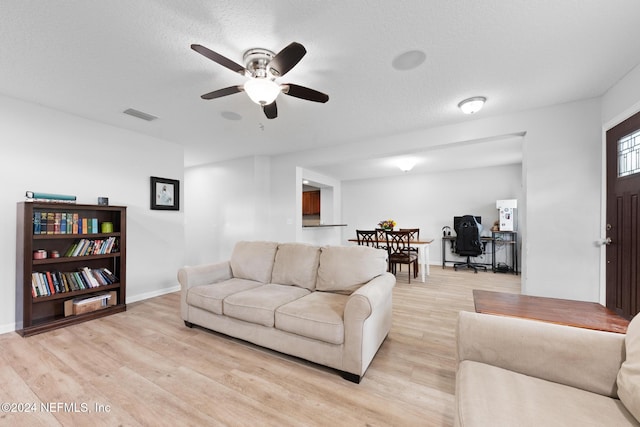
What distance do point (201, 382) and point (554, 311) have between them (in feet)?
7.87

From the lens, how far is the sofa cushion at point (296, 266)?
2580mm

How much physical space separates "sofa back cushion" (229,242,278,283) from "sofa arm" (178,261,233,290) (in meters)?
0.10

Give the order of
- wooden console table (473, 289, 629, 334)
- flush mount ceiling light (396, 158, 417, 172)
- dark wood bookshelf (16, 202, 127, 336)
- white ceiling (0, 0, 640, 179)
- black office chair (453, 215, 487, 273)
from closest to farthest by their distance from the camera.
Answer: wooden console table (473, 289, 629, 334) < white ceiling (0, 0, 640, 179) < dark wood bookshelf (16, 202, 127, 336) < flush mount ceiling light (396, 158, 417, 172) < black office chair (453, 215, 487, 273)

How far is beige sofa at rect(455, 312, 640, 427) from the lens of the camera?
876 millimetres

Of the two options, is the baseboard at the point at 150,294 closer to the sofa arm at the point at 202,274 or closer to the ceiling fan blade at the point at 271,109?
the sofa arm at the point at 202,274

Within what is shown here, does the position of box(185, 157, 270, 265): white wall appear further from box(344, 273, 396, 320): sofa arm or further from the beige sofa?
the beige sofa

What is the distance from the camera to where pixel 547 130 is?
9.41ft

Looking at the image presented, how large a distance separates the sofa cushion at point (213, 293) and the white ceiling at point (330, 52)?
195 cm

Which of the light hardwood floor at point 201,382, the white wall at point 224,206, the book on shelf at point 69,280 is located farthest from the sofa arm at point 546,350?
the white wall at point 224,206

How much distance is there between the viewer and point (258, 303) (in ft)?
7.07

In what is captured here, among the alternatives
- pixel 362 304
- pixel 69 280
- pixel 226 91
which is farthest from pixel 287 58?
pixel 69 280

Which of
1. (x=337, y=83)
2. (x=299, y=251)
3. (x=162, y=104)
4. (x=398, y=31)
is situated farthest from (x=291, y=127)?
(x=398, y=31)

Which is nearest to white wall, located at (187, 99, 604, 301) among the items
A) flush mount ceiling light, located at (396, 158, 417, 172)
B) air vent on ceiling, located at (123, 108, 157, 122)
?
flush mount ceiling light, located at (396, 158, 417, 172)

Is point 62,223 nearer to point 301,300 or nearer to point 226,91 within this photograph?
point 226,91
